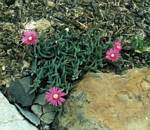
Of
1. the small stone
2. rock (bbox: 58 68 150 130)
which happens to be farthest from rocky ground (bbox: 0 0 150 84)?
rock (bbox: 58 68 150 130)

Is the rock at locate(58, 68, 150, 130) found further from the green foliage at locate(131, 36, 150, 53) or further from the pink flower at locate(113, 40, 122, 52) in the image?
the green foliage at locate(131, 36, 150, 53)

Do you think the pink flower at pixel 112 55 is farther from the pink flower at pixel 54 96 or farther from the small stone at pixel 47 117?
the small stone at pixel 47 117

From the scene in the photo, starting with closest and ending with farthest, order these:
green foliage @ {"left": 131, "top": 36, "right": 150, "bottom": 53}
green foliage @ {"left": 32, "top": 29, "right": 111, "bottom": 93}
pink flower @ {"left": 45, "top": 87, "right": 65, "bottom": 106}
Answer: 1. pink flower @ {"left": 45, "top": 87, "right": 65, "bottom": 106}
2. green foliage @ {"left": 32, "top": 29, "right": 111, "bottom": 93}
3. green foliage @ {"left": 131, "top": 36, "right": 150, "bottom": 53}

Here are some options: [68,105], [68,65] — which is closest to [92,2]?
[68,65]

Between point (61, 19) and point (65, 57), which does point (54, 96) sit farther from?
point (61, 19)

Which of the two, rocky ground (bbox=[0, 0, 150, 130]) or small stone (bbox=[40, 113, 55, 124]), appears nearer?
rocky ground (bbox=[0, 0, 150, 130])

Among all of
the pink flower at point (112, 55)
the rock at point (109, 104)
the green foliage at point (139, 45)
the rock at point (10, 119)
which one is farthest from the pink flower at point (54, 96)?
the green foliage at point (139, 45)
